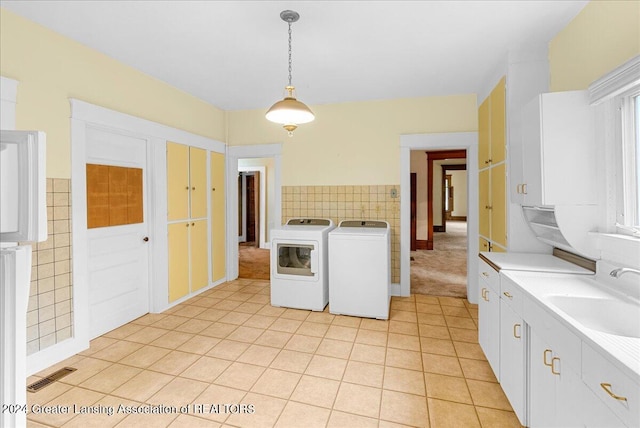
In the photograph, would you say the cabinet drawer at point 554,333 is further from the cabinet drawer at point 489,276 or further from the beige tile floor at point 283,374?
the beige tile floor at point 283,374

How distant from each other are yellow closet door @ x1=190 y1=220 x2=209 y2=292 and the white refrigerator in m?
3.27

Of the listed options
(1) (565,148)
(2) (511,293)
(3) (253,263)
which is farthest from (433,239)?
(2) (511,293)

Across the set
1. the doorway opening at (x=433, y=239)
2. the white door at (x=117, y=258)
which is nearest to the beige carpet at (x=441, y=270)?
the doorway opening at (x=433, y=239)

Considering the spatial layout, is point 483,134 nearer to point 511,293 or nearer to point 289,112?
point 511,293

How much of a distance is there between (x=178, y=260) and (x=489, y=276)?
124 inches

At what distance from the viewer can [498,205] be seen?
270 cm

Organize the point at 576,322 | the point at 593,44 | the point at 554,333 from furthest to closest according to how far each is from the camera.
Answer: the point at 593,44 < the point at 554,333 < the point at 576,322

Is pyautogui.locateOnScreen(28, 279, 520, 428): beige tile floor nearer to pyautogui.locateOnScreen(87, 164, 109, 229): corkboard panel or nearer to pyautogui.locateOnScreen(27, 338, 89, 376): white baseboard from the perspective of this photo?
pyautogui.locateOnScreen(27, 338, 89, 376): white baseboard

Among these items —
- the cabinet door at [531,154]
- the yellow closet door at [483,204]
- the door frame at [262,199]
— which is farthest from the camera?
the door frame at [262,199]

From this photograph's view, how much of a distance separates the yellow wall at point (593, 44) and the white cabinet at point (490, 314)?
53.3 inches

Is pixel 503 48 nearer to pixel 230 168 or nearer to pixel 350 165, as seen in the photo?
pixel 350 165

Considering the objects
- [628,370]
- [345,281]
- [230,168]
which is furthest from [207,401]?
[230,168]

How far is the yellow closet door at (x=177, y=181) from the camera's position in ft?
Answer: 11.1

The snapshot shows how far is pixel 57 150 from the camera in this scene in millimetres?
2297
